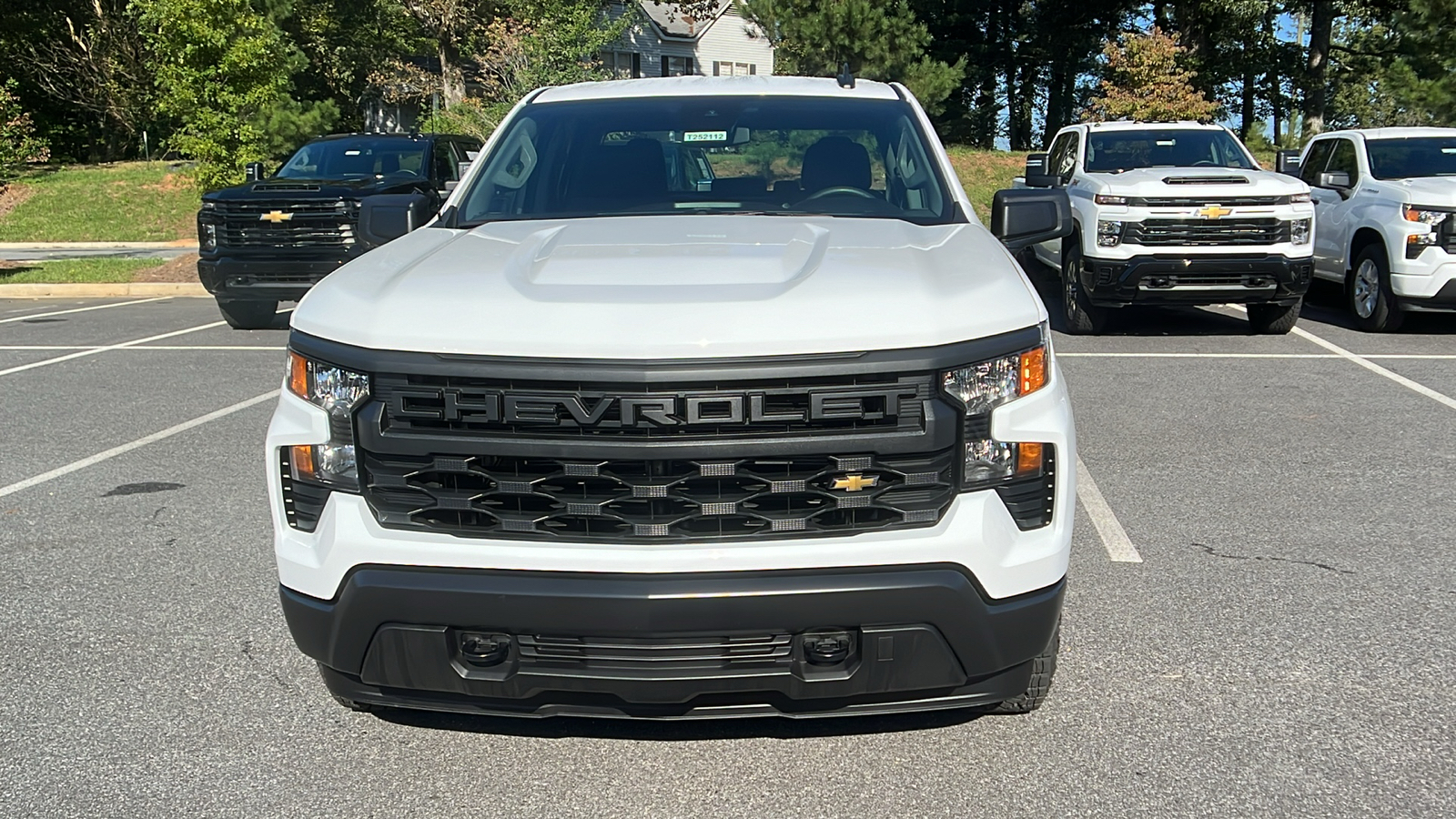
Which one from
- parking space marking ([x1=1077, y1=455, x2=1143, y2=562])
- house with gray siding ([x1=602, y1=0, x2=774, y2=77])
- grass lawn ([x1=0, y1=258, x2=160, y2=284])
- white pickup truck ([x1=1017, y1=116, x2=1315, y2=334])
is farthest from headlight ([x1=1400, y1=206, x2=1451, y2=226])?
house with gray siding ([x1=602, y1=0, x2=774, y2=77])

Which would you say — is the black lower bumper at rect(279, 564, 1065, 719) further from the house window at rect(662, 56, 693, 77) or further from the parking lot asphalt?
the house window at rect(662, 56, 693, 77)

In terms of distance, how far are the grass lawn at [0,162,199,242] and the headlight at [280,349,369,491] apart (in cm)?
2399

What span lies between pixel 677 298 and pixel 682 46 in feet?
173

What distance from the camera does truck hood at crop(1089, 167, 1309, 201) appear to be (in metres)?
10.6

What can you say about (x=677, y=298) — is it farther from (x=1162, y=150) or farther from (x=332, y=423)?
(x=1162, y=150)

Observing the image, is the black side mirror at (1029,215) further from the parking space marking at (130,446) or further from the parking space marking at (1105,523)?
the parking space marking at (130,446)

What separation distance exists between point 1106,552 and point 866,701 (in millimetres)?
2457

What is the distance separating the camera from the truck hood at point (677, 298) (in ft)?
9.48

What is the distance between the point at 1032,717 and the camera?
3.70 meters

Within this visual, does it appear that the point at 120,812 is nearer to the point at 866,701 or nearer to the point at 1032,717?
the point at 866,701

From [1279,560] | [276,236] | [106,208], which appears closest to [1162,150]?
[1279,560]

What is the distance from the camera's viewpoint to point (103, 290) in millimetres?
16984

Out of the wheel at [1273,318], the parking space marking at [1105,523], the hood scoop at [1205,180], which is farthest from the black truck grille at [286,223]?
the wheel at [1273,318]

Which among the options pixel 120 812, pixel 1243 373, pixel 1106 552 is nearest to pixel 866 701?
pixel 120 812
